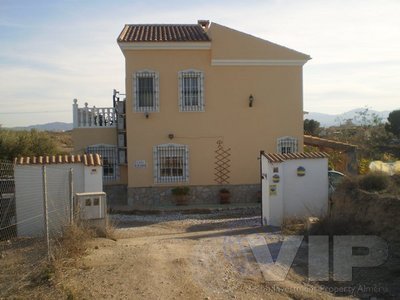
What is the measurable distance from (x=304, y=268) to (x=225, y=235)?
3.96 meters

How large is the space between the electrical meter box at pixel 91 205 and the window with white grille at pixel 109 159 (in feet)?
28.5

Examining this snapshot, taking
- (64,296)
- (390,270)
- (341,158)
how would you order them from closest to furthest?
(64,296) < (390,270) < (341,158)

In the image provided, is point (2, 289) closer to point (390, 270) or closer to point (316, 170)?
point (390, 270)

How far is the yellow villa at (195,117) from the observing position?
1891 cm

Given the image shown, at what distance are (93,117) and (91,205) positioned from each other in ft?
30.5

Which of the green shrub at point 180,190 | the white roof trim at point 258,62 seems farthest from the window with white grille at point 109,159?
the white roof trim at point 258,62

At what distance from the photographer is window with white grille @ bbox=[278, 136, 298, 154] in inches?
777

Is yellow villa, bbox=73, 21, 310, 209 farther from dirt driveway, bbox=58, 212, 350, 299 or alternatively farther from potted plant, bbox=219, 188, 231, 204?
dirt driveway, bbox=58, 212, 350, 299

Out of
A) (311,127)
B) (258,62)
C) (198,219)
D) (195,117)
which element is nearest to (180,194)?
(198,219)

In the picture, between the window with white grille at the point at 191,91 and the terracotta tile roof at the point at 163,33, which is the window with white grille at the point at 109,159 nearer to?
the window with white grille at the point at 191,91

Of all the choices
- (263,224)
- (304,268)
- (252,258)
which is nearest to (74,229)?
(252,258)

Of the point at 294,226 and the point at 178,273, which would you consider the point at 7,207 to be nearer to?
the point at 178,273

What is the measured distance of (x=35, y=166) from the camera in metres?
12.0

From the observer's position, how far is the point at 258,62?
1922 cm
